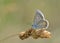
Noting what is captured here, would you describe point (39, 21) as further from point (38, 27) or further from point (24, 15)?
point (24, 15)

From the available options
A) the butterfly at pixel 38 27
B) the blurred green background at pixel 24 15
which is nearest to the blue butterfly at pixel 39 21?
the butterfly at pixel 38 27

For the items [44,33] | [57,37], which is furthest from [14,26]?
[44,33]

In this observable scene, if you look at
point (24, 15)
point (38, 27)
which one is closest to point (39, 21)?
point (38, 27)

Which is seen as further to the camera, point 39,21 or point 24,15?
point 24,15

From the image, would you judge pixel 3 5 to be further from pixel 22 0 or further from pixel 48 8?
pixel 48 8

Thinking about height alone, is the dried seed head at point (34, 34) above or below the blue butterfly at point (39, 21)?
below

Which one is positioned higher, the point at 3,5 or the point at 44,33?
the point at 3,5

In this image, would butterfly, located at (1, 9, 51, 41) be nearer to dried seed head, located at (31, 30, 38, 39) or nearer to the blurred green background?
dried seed head, located at (31, 30, 38, 39)

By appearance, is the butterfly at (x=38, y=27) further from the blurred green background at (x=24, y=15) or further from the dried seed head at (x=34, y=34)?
the blurred green background at (x=24, y=15)
